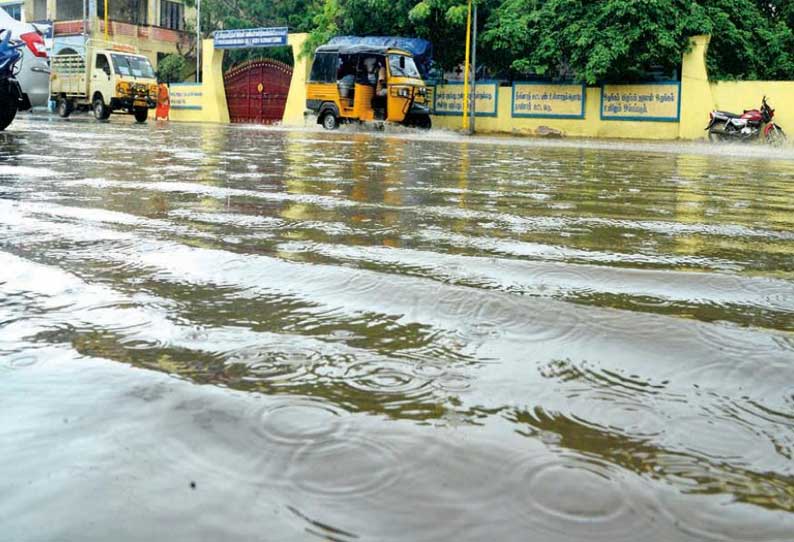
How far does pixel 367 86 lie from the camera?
2256 centimetres

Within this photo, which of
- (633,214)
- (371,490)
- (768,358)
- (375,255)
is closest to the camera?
(371,490)

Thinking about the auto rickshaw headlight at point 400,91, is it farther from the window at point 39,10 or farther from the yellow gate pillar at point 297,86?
the window at point 39,10

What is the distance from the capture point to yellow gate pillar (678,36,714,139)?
21719 mm

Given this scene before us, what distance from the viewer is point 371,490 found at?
1.29m

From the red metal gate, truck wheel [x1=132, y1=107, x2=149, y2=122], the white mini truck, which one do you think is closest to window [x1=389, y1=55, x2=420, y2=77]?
the red metal gate

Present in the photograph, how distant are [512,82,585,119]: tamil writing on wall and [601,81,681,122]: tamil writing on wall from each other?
0.79m

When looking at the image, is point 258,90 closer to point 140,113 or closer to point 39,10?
point 140,113

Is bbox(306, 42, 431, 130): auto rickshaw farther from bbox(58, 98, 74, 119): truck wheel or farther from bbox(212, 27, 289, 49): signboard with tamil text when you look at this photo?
bbox(58, 98, 74, 119): truck wheel

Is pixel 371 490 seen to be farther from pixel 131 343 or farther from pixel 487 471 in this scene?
pixel 131 343

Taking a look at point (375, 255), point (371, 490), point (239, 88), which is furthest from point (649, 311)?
point (239, 88)

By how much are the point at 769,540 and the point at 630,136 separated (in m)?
23.2

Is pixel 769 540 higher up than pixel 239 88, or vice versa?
pixel 239 88

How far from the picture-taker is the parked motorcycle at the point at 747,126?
771 inches

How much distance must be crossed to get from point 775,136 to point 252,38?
59.2 ft
